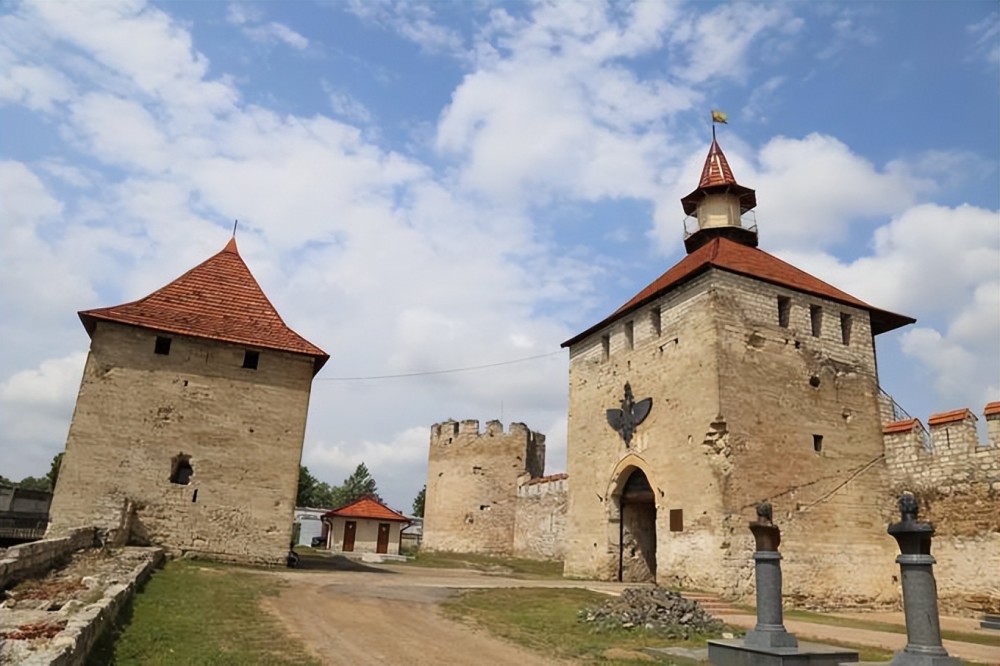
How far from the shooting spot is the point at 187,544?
16.2 metres

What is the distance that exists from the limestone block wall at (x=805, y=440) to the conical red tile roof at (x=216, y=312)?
11.1 m

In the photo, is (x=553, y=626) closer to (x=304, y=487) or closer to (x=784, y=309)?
(x=784, y=309)

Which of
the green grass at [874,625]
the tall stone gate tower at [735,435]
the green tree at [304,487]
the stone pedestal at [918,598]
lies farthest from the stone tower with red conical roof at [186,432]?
the green tree at [304,487]

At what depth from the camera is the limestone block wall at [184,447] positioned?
1599 centimetres

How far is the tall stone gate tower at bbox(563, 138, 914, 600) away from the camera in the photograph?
15016mm

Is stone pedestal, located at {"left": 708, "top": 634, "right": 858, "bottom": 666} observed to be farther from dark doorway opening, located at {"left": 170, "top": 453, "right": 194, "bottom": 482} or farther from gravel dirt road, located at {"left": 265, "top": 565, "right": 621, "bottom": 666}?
dark doorway opening, located at {"left": 170, "top": 453, "right": 194, "bottom": 482}

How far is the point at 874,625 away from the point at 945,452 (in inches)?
219

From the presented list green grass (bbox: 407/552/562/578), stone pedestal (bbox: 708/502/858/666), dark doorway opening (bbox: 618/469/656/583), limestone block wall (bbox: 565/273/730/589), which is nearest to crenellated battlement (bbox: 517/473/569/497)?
green grass (bbox: 407/552/562/578)

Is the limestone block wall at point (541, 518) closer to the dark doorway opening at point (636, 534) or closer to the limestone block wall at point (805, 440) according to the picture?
the dark doorway opening at point (636, 534)

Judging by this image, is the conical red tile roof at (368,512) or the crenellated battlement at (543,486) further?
the crenellated battlement at (543,486)

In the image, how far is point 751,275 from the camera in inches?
658

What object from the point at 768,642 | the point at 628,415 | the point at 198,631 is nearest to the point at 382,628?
the point at 198,631

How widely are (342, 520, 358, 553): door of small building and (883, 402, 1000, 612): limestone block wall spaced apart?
2220cm

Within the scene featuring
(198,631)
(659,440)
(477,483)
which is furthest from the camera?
(477,483)
